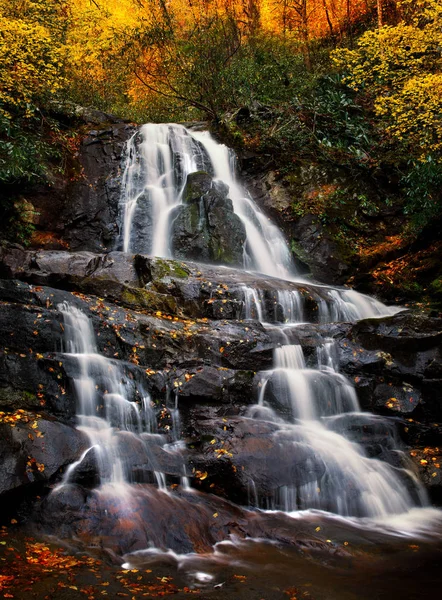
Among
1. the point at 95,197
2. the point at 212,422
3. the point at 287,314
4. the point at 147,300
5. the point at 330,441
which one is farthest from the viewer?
the point at 95,197

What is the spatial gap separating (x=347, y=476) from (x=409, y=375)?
8.52ft

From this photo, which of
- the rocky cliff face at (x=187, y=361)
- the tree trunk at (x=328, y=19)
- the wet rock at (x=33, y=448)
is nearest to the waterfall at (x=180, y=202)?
the rocky cliff face at (x=187, y=361)

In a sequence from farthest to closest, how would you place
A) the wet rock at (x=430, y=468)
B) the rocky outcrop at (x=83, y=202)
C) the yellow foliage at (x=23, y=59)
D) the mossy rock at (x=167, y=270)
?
1. the rocky outcrop at (x=83, y=202)
2. the yellow foliage at (x=23, y=59)
3. the mossy rock at (x=167, y=270)
4. the wet rock at (x=430, y=468)

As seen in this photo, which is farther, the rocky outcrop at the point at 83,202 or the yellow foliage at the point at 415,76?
the rocky outcrop at the point at 83,202

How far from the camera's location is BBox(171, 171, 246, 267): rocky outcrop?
12102 millimetres

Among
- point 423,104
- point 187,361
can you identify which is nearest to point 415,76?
point 423,104

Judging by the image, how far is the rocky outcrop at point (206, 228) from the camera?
12.1m

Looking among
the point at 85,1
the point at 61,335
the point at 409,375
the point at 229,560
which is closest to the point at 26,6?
the point at 85,1

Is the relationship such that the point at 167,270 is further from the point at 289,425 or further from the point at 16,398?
the point at 16,398

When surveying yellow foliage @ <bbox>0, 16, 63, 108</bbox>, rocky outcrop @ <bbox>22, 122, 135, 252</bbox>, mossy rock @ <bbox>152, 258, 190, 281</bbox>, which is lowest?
mossy rock @ <bbox>152, 258, 190, 281</bbox>

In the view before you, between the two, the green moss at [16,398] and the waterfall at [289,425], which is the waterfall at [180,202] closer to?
the waterfall at [289,425]

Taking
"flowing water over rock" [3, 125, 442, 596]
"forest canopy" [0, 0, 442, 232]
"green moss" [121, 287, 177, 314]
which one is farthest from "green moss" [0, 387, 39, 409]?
"forest canopy" [0, 0, 442, 232]

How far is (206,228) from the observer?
1233 centimetres

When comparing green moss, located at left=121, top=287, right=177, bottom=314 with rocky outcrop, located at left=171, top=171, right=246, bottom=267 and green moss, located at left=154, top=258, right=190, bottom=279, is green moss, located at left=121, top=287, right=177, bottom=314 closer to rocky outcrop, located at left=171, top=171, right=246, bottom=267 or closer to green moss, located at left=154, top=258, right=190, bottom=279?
green moss, located at left=154, top=258, right=190, bottom=279
